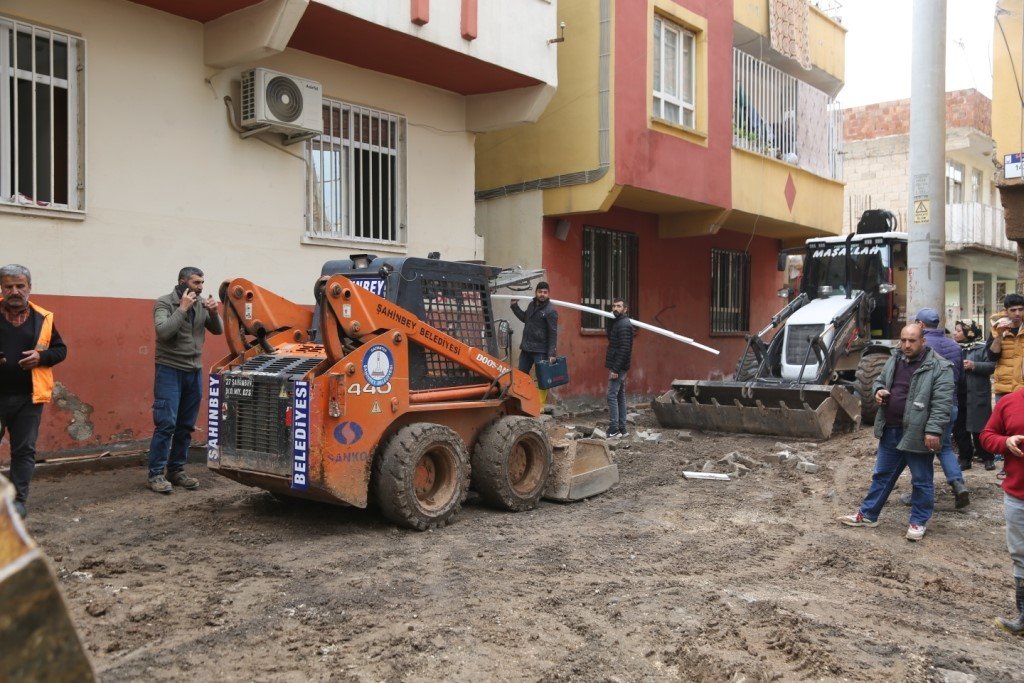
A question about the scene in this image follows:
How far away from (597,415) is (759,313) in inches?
279

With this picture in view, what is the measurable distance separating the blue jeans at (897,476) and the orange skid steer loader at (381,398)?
264 centimetres

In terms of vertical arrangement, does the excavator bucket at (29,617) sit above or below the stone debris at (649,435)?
above

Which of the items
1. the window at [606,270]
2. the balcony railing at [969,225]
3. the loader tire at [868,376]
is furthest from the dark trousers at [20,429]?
the balcony railing at [969,225]

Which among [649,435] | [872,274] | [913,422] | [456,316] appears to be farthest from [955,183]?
[456,316]

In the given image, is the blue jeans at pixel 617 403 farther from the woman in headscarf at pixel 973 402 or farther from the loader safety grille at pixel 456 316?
the loader safety grille at pixel 456 316

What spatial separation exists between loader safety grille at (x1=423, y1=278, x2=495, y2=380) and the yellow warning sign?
5121 mm

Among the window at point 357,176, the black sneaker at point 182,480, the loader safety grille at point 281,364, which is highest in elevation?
the window at point 357,176

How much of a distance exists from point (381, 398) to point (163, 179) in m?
4.32

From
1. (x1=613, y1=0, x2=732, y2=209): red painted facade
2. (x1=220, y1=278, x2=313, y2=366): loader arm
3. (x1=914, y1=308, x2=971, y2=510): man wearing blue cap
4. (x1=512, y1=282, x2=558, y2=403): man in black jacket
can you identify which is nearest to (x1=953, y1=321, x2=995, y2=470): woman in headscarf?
(x1=914, y1=308, x2=971, y2=510): man wearing blue cap

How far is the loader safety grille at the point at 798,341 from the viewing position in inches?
456

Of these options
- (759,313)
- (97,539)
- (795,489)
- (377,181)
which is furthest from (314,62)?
(759,313)

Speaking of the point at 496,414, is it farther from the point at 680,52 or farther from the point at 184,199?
the point at 680,52

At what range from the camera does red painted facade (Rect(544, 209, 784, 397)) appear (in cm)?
1370

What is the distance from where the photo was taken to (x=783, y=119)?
1680 centimetres
